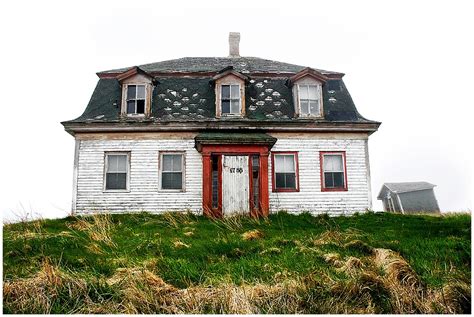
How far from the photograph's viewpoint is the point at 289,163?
17703 mm

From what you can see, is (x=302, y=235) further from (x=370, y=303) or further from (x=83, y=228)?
(x=83, y=228)

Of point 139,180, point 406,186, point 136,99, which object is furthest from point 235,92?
point 406,186

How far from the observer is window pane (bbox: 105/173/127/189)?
1716cm

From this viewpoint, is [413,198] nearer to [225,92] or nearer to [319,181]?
[319,181]

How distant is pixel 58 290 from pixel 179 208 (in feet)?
33.1

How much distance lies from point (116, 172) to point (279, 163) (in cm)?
641

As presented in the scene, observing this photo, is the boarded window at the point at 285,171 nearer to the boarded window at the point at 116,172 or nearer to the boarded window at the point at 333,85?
the boarded window at the point at 333,85

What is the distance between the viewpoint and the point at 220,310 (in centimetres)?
641

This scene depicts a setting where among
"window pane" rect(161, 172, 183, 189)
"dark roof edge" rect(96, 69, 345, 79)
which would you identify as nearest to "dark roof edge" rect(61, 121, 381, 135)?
"window pane" rect(161, 172, 183, 189)

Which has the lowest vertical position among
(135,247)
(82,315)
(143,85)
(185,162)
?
(82,315)

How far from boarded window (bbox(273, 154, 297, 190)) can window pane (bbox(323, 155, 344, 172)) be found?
1.30m

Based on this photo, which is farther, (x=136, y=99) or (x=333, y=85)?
A: (x=333, y=85)

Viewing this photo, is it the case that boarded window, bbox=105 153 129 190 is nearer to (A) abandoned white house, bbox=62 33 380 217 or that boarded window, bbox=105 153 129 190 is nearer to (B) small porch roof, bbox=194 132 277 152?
(A) abandoned white house, bbox=62 33 380 217

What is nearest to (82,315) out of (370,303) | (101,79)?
(370,303)
